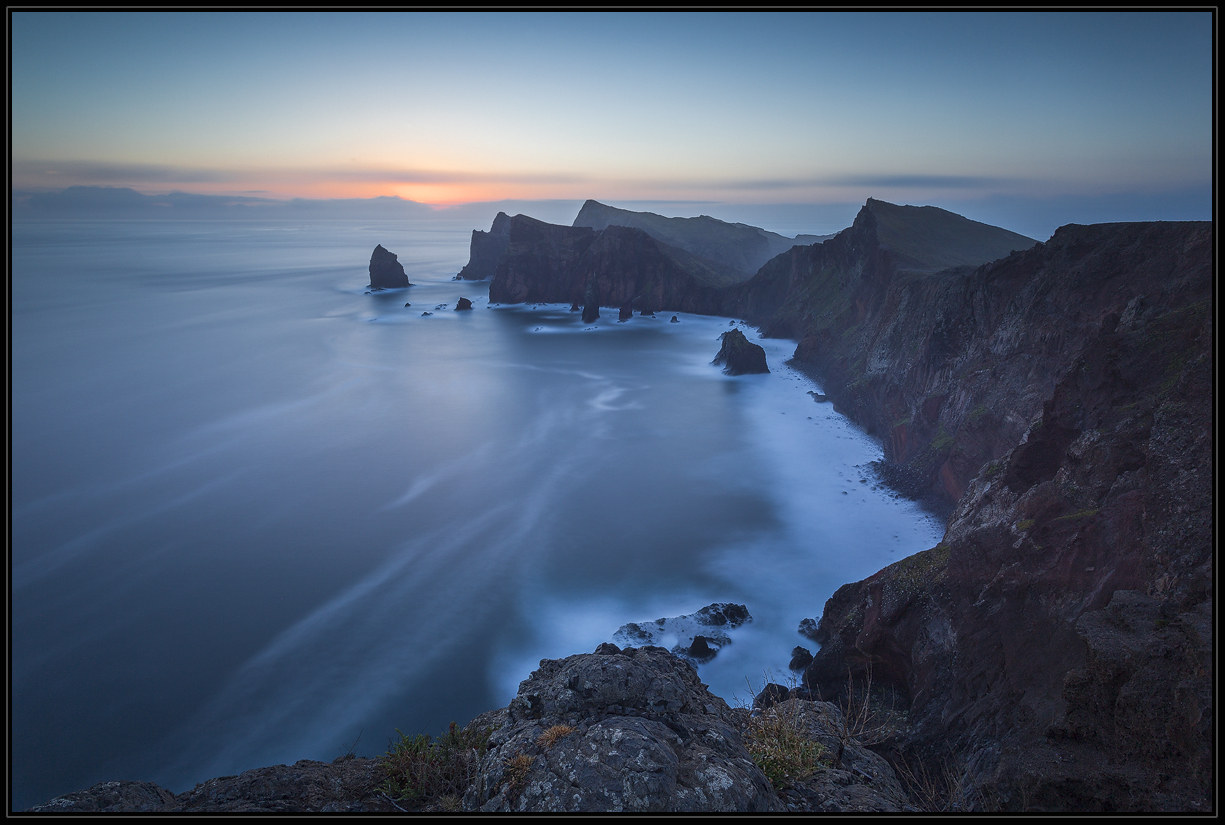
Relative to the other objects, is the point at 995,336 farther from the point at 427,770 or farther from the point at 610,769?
the point at 427,770

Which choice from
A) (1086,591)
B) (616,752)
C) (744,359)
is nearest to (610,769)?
(616,752)

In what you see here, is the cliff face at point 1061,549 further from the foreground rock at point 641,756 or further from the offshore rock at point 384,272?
the offshore rock at point 384,272

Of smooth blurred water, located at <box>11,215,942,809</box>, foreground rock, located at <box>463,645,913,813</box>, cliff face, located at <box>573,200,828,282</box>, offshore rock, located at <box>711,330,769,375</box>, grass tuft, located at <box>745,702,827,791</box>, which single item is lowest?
smooth blurred water, located at <box>11,215,942,809</box>

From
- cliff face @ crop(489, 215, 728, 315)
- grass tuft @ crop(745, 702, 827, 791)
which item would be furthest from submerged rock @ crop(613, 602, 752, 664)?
cliff face @ crop(489, 215, 728, 315)

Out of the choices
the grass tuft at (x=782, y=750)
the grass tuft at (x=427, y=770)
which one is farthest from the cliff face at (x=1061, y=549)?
the grass tuft at (x=427, y=770)

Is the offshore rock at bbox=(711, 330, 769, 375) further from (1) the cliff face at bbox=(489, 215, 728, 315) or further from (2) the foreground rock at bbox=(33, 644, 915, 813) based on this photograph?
(2) the foreground rock at bbox=(33, 644, 915, 813)
